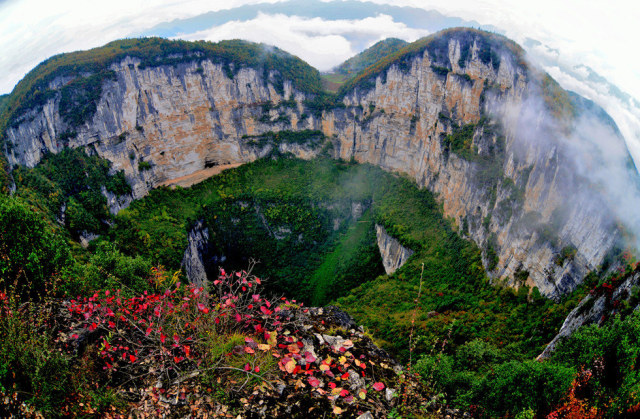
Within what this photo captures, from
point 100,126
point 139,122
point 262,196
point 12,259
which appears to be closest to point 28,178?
point 100,126

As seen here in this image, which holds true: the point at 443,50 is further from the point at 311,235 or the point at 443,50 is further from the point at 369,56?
the point at 369,56

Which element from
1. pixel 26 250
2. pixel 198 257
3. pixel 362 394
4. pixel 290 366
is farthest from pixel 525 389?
pixel 198 257

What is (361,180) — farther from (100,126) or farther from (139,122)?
(100,126)

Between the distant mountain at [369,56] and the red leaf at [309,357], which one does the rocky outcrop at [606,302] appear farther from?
the distant mountain at [369,56]

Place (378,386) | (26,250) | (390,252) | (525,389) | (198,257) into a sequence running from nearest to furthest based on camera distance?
(378,386)
(525,389)
(26,250)
(390,252)
(198,257)

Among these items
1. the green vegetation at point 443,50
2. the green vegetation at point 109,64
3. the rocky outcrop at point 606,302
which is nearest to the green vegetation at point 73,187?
the green vegetation at point 109,64

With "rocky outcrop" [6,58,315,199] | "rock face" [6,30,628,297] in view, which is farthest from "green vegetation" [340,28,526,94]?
"rocky outcrop" [6,58,315,199]
